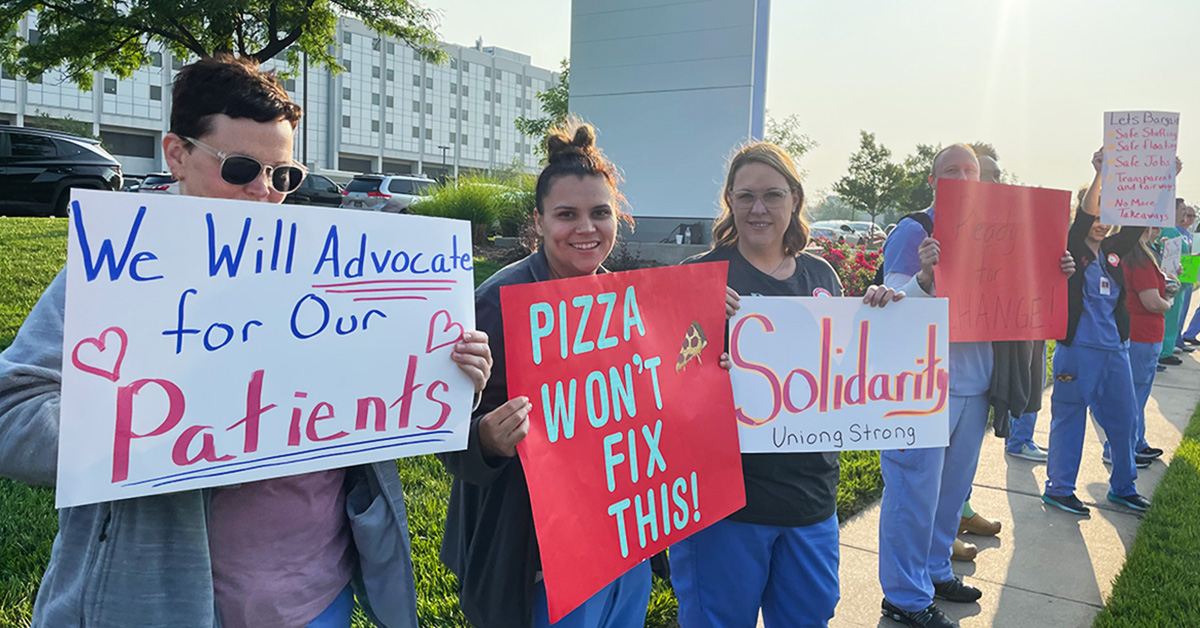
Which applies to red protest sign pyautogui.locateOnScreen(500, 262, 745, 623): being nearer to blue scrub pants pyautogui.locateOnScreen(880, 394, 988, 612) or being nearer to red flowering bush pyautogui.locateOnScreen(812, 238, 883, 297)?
blue scrub pants pyautogui.locateOnScreen(880, 394, 988, 612)

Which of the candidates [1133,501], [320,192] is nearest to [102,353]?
[1133,501]

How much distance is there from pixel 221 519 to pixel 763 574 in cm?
161

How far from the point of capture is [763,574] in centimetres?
241

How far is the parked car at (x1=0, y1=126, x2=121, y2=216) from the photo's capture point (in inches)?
540

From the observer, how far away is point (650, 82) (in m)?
17.7

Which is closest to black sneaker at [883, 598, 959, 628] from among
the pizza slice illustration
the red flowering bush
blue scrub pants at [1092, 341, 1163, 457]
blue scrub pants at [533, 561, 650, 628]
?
blue scrub pants at [533, 561, 650, 628]

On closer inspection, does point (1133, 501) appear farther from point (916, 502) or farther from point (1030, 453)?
point (916, 502)

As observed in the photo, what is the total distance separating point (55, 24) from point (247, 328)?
17065 mm

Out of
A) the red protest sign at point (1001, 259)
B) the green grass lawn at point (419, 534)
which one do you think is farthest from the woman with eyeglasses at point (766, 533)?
the green grass lawn at point (419, 534)

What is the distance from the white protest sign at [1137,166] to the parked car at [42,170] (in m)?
15.0

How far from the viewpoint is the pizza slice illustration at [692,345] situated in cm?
227

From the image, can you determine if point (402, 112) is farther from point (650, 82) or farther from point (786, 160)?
point (786, 160)

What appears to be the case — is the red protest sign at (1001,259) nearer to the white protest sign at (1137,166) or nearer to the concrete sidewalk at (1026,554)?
the white protest sign at (1137,166)

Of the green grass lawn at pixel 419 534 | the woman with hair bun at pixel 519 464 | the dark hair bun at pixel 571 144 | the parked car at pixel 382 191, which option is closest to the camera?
the woman with hair bun at pixel 519 464
